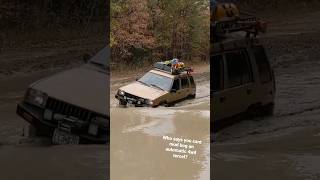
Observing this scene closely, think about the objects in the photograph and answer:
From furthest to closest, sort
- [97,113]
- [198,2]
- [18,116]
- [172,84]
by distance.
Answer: [18,116] < [97,113] < [172,84] < [198,2]

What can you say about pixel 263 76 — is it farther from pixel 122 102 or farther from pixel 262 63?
pixel 122 102

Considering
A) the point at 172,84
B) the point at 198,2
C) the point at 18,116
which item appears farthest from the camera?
the point at 18,116

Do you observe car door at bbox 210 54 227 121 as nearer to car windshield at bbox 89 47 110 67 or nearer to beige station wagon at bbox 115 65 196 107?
beige station wagon at bbox 115 65 196 107

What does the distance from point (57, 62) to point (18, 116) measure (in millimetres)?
411

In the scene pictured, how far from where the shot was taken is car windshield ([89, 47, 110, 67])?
3.81 metres

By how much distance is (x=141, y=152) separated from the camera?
370cm

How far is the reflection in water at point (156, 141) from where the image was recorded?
3516 millimetres

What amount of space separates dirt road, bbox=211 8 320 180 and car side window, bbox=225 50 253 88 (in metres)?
0.13

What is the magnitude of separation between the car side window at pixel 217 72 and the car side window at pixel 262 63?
0.59 feet

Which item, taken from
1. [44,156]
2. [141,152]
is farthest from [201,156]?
[44,156]

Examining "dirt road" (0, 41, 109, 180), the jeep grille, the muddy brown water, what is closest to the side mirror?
"dirt road" (0, 41, 109, 180)

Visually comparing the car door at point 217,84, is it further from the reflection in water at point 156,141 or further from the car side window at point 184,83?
the car side window at point 184,83

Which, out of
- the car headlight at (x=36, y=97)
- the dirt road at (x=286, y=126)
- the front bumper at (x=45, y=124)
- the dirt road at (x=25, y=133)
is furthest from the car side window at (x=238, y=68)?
the car headlight at (x=36, y=97)

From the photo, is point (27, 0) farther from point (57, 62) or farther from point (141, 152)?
point (141, 152)
